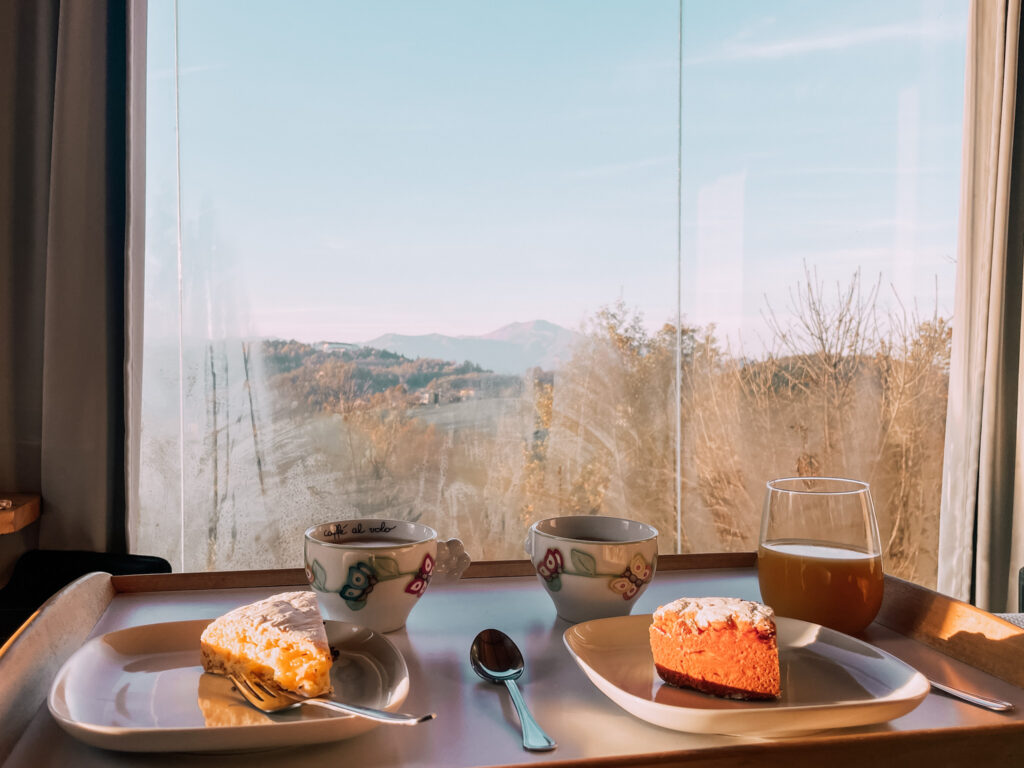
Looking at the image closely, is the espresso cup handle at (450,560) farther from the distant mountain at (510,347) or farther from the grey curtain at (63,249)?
the distant mountain at (510,347)

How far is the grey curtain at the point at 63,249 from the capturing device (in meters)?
1.71

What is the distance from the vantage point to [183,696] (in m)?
0.61

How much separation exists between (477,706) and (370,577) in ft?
0.62

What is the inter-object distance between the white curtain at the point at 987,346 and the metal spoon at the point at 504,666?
1954 millimetres

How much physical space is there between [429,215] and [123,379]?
95 cm

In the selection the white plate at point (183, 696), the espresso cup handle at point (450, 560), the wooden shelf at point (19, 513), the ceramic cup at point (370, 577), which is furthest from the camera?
the wooden shelf at point (19, 513)

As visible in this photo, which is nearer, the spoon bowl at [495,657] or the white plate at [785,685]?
the white plate at [785,685]

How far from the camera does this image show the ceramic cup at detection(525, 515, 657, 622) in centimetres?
79

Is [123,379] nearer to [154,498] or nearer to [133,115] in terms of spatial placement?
[154,498]

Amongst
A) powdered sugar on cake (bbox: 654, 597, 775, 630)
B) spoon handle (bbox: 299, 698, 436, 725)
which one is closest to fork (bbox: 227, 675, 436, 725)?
spoon handle (bbox: 299, 698, 436, 725)

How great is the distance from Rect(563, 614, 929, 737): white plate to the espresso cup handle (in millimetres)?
221

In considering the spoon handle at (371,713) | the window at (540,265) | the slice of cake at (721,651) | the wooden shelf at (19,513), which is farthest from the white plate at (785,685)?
the window at (540,265)

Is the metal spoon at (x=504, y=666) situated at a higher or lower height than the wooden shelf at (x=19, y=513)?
higher

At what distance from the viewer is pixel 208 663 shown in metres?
0.66
